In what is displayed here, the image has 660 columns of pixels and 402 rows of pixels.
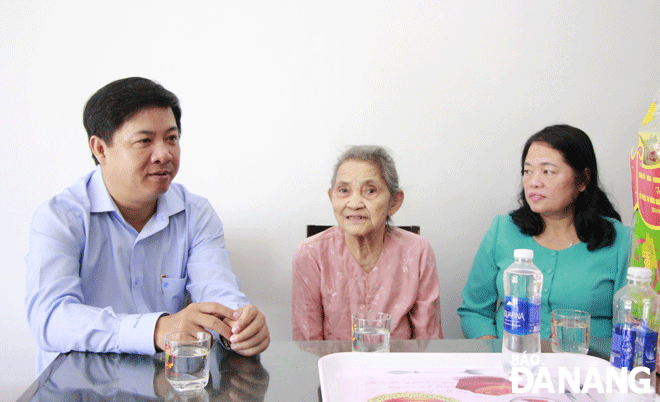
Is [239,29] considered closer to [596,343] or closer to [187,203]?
[187,203]

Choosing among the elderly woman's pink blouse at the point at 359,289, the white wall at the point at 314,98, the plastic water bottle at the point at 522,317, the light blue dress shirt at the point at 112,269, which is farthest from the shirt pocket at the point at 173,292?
the plastic water bottle at the point at 522,317

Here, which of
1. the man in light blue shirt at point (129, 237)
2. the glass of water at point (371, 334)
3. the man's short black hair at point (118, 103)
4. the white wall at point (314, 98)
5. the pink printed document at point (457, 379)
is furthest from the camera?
the white wall at point (314, 98)

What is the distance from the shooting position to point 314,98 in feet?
6.88

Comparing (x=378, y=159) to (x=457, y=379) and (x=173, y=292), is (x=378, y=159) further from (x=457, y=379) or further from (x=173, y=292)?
(x=457, y=379)

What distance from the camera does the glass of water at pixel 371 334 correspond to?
3.64 ft

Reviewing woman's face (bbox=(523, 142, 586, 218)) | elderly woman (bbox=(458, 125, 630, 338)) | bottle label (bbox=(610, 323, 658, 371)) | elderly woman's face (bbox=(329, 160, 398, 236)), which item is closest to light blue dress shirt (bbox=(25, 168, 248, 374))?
elderly woman's face (bbox=(329, 160, 398, 236))

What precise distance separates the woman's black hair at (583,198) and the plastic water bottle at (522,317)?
34.5 inches

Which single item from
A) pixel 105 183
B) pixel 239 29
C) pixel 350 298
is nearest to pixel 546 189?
pixel 350 298

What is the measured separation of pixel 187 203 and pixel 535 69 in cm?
155

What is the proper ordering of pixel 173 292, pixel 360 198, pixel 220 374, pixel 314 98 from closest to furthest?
1. pixel 220 374
2. pixel 173 292
3. pixel 360 198
4. pixel 314 98

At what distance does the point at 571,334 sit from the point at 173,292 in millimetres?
1096

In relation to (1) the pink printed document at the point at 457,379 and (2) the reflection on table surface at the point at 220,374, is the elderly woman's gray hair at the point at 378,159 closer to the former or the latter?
(2) the reflection on table surface at the point at 220,374

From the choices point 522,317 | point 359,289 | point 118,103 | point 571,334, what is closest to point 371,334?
point 522,317

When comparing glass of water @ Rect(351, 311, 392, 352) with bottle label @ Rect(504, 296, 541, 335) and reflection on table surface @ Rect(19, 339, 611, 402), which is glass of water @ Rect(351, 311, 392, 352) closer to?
reflection on table surface @ Rect(19, 339, 611, 402)
